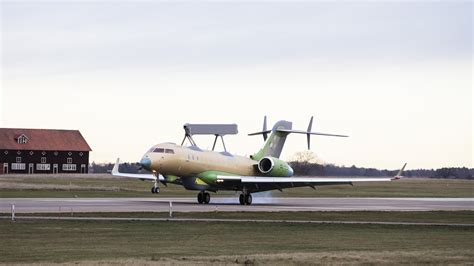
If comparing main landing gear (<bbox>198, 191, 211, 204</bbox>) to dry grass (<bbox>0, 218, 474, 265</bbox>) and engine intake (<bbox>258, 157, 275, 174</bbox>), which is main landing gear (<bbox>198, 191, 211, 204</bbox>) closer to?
engine intake (<bbox>258, 157, 275, 174</bbox>)

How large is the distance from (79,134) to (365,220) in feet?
367

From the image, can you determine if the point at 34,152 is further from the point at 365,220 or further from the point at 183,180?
the point at 365,220

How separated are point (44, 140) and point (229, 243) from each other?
11947 cm

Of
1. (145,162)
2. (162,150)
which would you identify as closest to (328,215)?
(145,162)

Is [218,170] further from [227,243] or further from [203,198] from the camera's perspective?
[227,243]

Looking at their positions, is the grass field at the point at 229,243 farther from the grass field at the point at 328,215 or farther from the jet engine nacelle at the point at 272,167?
the jet engine nacelle at the point at 272,167

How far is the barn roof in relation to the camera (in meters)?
145

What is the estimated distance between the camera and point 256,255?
2786cm

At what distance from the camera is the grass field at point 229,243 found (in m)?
27.0

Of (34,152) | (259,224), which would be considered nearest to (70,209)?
(259,224)

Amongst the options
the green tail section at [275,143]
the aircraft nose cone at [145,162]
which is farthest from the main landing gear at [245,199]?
the aircraft nose cone at [145,162]

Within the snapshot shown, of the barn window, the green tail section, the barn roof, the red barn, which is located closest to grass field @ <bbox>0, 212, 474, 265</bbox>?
the green tail section

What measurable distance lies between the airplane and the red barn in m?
79.9

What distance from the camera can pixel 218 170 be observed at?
62906 millimetres
